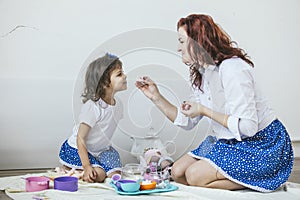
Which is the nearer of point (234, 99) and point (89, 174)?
point (234, 99)

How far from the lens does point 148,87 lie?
1.62m

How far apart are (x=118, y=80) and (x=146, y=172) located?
33 cm

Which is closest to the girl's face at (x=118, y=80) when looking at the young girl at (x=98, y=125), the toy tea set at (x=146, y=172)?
the young girl at (x=98, y=125)

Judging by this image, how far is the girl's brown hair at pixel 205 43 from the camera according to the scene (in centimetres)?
158

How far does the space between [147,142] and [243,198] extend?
0.36 m

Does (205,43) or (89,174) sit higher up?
(205,43)

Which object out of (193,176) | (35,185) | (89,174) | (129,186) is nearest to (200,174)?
(193,176)

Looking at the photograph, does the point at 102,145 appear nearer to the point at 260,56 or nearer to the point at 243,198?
the point at 243,198

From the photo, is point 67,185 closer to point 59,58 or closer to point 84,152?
point 84,152

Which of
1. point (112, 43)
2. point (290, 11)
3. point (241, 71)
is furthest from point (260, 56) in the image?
point (112, 43)

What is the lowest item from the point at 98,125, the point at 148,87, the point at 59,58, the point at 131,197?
the point at 131,197

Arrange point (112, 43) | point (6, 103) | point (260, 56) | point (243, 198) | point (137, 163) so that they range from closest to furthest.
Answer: point (243, 198) → point (112, 43) → point (137, 163) → point (6, 103) → point (260, 56)

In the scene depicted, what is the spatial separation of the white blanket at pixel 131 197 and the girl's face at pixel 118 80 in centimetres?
32

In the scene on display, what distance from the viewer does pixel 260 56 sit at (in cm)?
251
